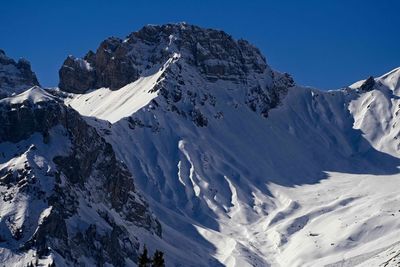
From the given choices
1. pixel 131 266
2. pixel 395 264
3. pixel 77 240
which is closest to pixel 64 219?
pixel 77 240

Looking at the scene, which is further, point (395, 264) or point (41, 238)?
point (395, 264)

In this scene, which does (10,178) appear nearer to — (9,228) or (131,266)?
(9,228)

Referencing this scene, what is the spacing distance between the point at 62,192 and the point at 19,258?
77.0ft

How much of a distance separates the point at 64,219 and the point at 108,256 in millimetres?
13560

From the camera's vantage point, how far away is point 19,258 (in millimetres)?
177250

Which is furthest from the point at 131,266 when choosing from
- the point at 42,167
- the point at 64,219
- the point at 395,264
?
the point at 395,264

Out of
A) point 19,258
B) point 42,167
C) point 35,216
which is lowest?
point 19,258

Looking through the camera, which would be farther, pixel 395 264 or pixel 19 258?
pixel 395 264

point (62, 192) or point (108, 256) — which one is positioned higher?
point (62, 192)

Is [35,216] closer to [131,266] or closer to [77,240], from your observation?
[77,240]

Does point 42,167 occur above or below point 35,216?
above

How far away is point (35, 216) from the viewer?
616 ft

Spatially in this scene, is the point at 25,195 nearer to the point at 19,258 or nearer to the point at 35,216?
the point at 35,216

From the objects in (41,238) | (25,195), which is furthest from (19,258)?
(25,195)
